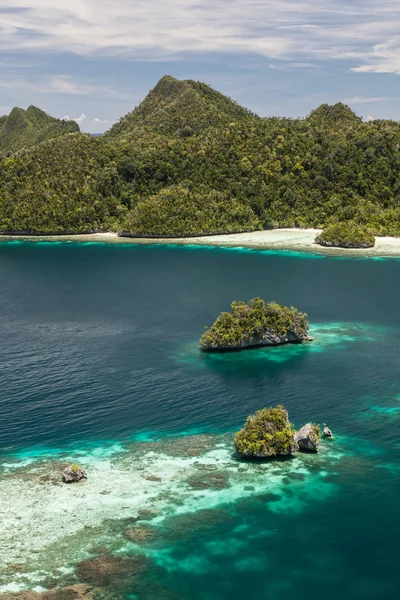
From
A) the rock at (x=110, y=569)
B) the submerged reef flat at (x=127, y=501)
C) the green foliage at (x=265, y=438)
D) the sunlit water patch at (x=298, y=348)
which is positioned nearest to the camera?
the rock at (x=110, y=569)

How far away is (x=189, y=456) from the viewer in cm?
6147

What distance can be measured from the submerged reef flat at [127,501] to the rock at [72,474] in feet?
2.25

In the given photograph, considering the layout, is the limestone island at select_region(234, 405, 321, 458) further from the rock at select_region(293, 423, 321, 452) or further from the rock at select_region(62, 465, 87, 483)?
the rock at select_region(62, 465, 87, 483)

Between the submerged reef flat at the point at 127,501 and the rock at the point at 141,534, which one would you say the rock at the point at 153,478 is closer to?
the submerged reef flat at the point at 127,501

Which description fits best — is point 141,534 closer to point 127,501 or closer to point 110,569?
point 110,569

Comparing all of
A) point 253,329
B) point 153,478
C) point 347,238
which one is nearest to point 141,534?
point 153,478

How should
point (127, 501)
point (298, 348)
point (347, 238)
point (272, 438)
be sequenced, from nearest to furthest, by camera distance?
1. point (127, 501)
2. point (272, 438)
3. point (298, 348)
4. point (347, 238)

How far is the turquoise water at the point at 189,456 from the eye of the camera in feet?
149

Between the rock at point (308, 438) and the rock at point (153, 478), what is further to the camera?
the rock at point (308, 438)

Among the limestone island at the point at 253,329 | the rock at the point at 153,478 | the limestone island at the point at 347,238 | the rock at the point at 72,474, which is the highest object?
the limestone island at the point at 347,238

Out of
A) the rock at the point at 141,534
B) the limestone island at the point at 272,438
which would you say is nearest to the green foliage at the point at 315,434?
the limestone island at the point at 272,438

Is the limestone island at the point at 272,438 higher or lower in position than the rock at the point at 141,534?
higher

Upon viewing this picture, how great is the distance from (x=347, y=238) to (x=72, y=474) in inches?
5921

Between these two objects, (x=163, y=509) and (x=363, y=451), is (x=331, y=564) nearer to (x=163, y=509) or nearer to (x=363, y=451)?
(x=163, y=509)
